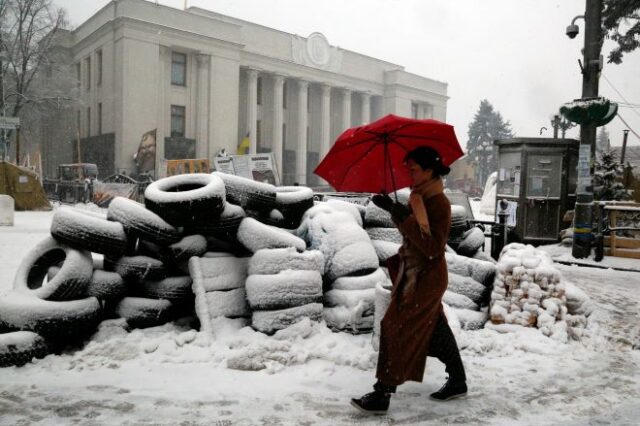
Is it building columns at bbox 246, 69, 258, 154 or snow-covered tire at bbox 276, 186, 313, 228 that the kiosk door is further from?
building columns at bbox 246, 69, 258, 154

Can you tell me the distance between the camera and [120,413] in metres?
3.29

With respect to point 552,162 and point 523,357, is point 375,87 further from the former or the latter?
point 523,357

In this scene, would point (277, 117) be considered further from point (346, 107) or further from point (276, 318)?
point (276, 318)

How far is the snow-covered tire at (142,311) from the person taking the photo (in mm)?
4699

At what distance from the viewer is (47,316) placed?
4.15 metres

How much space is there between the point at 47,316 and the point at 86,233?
81 cm

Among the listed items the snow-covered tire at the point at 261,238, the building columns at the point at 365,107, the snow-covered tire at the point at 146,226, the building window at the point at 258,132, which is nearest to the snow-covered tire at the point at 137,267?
the snow-covered tire at the point at 146,226

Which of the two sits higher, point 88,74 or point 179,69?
point 179,69

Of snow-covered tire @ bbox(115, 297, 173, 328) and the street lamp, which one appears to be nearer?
snow-covered tire @ bbox(115, 297, 173, 328)

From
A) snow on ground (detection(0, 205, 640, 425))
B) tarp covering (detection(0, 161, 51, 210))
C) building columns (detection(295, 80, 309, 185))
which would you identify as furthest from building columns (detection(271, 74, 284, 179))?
snow on ground (detection(0, 205, 640, 425))

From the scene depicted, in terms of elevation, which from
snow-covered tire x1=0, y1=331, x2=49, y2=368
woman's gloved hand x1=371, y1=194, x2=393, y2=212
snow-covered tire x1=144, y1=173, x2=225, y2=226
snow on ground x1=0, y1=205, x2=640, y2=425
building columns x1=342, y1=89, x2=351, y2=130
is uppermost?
building columns x1=342, y1=89, x2=351, y2=130

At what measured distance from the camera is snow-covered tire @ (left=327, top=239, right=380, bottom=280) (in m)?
5.08

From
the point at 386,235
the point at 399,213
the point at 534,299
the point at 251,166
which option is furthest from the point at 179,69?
the point at 399,213

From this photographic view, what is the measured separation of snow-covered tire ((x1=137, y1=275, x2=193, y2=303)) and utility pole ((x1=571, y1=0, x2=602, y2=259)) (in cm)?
876
